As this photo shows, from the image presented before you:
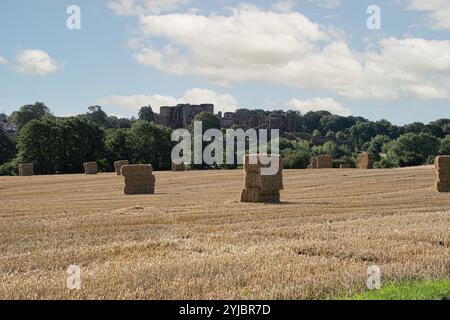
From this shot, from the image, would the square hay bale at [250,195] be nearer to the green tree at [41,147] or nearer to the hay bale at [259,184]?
the hay bale at [259,184]

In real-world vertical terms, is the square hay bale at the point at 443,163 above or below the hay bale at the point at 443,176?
above

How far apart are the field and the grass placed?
13.6 inches

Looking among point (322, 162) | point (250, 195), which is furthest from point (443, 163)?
point (322, 162)

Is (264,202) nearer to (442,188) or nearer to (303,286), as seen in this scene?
(442,188)

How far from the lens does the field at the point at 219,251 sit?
794 centimetres

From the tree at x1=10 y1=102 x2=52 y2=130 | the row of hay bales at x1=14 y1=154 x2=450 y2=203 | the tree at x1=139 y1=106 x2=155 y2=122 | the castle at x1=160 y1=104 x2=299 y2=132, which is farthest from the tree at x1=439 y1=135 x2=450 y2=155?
the tree at x1=139 y1=106 x2=155 y2=122

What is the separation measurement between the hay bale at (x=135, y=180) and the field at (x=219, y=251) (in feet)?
39.4

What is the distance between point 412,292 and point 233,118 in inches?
6659

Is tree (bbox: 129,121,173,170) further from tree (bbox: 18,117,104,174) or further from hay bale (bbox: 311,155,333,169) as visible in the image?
hay bale (bbox: 311,155,333,169)

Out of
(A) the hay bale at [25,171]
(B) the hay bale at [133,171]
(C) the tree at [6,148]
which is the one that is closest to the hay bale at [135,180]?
(B) the hay bale at [133,171]
